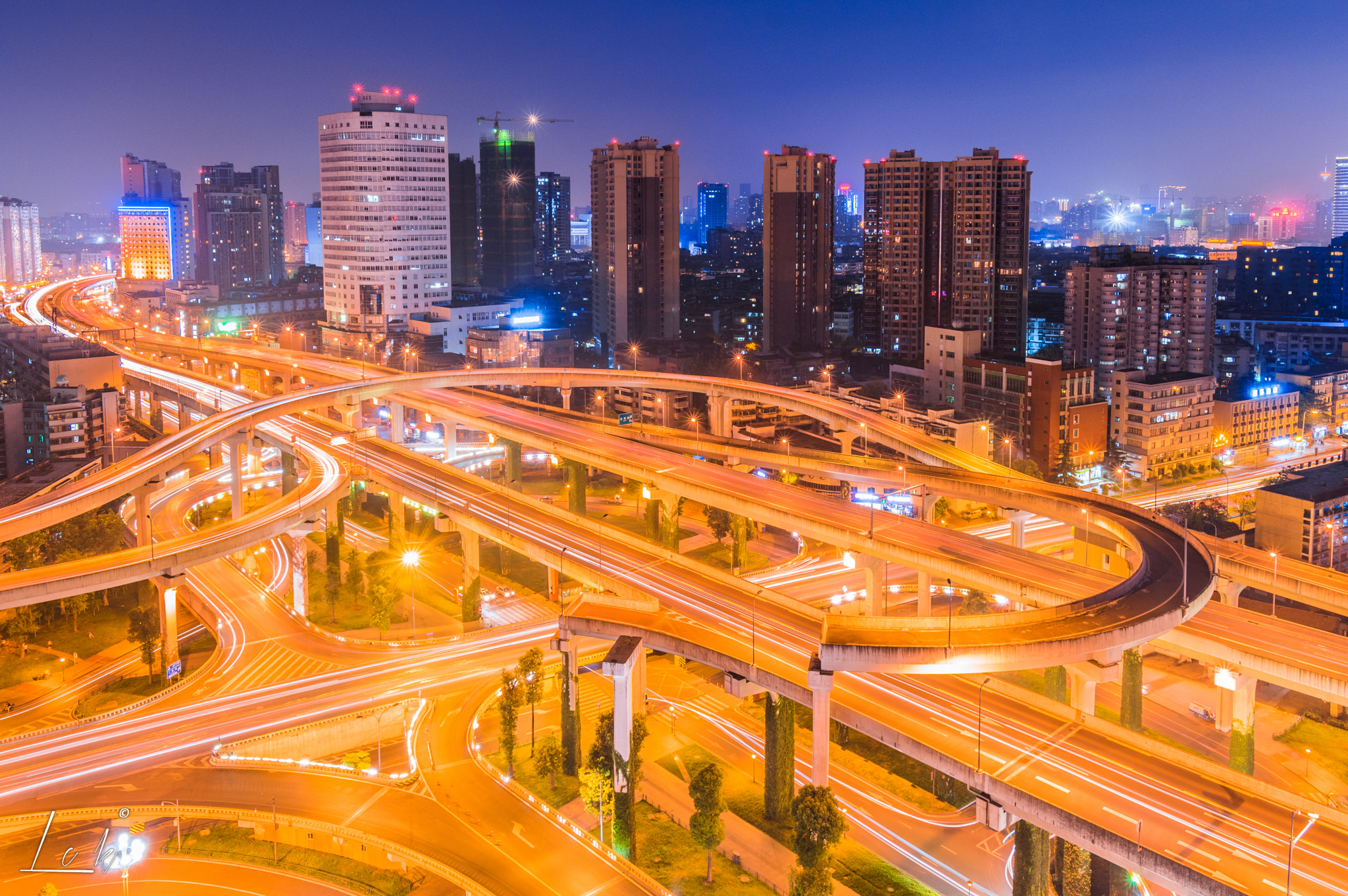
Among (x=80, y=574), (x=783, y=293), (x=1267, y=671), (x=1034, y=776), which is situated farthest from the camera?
(x=783, y=293)

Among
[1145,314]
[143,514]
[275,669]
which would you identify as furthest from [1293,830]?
[1145,314]

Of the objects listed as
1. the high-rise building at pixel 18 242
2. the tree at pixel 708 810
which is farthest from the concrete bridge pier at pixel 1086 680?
the high-rise building at pixel 18 242

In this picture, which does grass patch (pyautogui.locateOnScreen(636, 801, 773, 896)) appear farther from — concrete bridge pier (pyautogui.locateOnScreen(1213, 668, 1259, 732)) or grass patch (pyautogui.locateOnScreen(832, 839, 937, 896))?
concrete bridge pier (pyautogui.locateOnScreen(1213, 668, 1259, 732))

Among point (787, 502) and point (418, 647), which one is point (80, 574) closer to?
point (418, 647)

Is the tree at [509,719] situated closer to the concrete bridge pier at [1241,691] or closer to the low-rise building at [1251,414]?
the concrete bridge pier at [1241,691]

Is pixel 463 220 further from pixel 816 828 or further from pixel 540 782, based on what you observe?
pixel 816 828

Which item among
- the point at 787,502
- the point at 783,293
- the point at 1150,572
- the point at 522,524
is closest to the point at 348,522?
the point at 522,524
